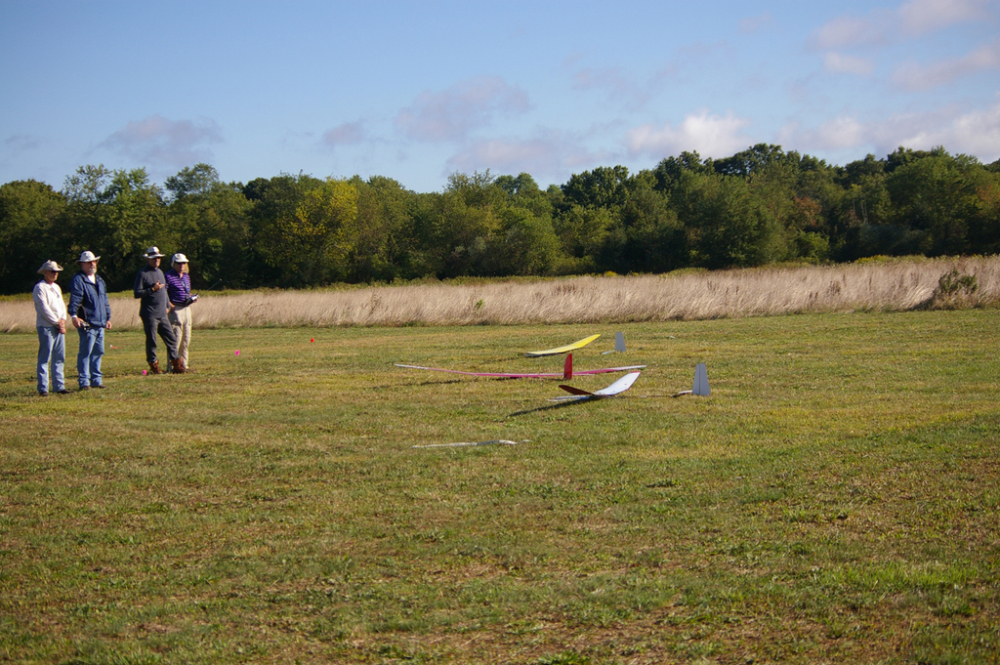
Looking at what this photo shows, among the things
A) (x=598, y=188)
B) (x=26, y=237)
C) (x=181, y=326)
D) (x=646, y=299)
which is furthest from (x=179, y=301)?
(x=598, y=188)

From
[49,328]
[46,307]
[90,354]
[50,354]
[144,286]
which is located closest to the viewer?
[46,307]

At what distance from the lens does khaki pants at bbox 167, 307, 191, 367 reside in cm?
1345

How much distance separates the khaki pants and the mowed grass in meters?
3.38

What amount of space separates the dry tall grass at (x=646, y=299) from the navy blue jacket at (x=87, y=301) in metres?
12.9

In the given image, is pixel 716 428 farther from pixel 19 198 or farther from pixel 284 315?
pixel 19 198

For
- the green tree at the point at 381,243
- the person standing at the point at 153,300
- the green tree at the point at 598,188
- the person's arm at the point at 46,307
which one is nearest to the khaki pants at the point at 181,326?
the person standing at the point at 153,300

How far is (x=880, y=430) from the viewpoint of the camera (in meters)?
6.96

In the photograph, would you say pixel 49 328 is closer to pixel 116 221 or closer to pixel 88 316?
pixel 88 316

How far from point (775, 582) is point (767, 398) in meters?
5.35

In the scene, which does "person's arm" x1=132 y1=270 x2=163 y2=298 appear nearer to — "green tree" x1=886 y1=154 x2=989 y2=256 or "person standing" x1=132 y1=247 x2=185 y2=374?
"person standing" x1=132 y1=247 x2=185 y2=374

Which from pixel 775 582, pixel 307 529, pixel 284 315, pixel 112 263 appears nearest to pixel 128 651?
pixel 307 529

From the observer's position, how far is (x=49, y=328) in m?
11.2

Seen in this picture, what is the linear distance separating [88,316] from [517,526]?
30.7ft

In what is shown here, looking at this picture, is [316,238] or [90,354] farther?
[316,238]
